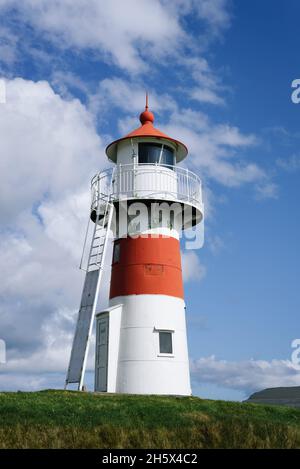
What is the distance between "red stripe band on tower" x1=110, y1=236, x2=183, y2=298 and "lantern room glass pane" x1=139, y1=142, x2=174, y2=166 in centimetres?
A: 305

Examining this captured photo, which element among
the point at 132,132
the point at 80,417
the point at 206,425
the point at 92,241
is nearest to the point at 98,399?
the point at 80,417

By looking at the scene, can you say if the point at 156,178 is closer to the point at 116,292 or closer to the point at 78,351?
the point at 116,292

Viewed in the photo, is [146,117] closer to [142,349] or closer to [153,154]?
[153,154]

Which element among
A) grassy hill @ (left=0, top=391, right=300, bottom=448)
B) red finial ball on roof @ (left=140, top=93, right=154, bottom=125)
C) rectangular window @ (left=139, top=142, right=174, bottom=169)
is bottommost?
grassy hill @ (left=0, top=391, right=300, bottom=448)

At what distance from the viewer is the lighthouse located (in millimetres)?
23062

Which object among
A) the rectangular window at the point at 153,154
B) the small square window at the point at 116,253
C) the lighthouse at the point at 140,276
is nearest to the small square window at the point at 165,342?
the lighthouse at the point at 140,276

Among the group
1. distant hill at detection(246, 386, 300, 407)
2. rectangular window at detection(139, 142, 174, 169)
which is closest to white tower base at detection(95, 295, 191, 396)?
rectangular window at detection(139, 142, 174, 169)

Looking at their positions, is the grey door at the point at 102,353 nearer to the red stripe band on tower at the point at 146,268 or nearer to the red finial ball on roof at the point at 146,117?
the red stripe band on tower at the point at 146,268

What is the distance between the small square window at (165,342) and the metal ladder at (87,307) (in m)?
2.71

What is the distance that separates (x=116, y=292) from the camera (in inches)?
956

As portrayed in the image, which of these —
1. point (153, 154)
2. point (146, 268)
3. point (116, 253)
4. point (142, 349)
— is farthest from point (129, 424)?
point (153, 154)

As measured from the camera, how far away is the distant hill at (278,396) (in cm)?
3506

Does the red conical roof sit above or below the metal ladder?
above

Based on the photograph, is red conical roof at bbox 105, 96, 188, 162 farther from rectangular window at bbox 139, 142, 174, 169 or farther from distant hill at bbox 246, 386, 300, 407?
distant hill at bbox 246, 386, 300, 407
